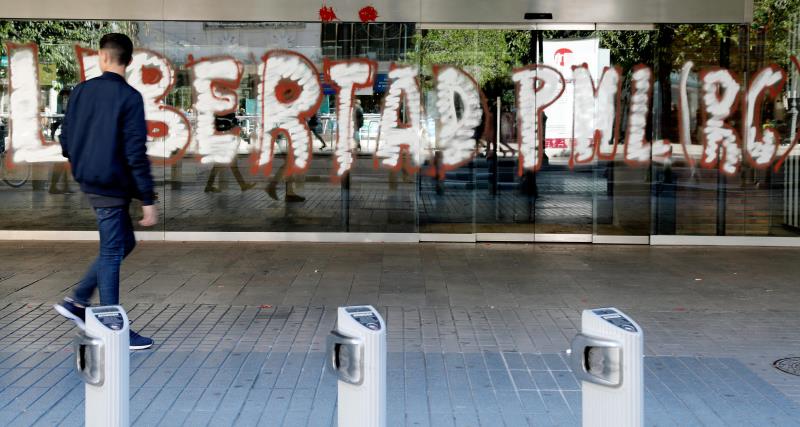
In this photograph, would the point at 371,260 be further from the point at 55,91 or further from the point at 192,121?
the point at 55,91

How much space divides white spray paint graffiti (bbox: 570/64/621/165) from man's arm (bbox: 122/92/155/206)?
279 inches

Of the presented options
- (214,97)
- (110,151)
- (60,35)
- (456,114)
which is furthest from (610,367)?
(60,35)

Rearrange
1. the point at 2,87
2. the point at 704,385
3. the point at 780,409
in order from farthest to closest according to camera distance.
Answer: the point at 2,87 → the point at 704,385 → the point at 780,409

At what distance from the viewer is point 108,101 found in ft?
19.5

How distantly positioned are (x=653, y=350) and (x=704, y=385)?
34.0 inches

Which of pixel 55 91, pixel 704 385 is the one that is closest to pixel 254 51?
pixel 55 91

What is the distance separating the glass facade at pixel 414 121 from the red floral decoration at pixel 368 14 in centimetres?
9

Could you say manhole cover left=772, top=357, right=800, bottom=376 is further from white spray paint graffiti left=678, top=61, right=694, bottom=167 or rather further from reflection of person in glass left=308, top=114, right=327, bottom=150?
reflection of person in glass left=308, top=114, right=327, bottom=150

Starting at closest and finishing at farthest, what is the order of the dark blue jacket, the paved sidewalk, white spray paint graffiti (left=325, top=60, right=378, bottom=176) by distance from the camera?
the paved sidewalk, the dark blue jacket, white spray paint graffiti (left=325, top=60, right=378, bottom=176)

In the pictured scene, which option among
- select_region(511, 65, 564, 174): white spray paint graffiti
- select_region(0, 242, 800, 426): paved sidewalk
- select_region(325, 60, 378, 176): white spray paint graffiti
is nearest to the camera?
select_region(0, 242, 800, 426): paved sidewalk

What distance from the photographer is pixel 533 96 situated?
12.0m

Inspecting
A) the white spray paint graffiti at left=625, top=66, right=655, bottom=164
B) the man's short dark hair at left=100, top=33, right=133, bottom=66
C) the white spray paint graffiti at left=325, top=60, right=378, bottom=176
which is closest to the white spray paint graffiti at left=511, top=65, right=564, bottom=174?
the white spray paint graffiti at left=625, top=66, right=655, bottom=164

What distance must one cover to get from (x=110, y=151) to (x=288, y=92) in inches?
229

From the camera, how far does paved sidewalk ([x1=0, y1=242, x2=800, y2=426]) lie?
529cm
